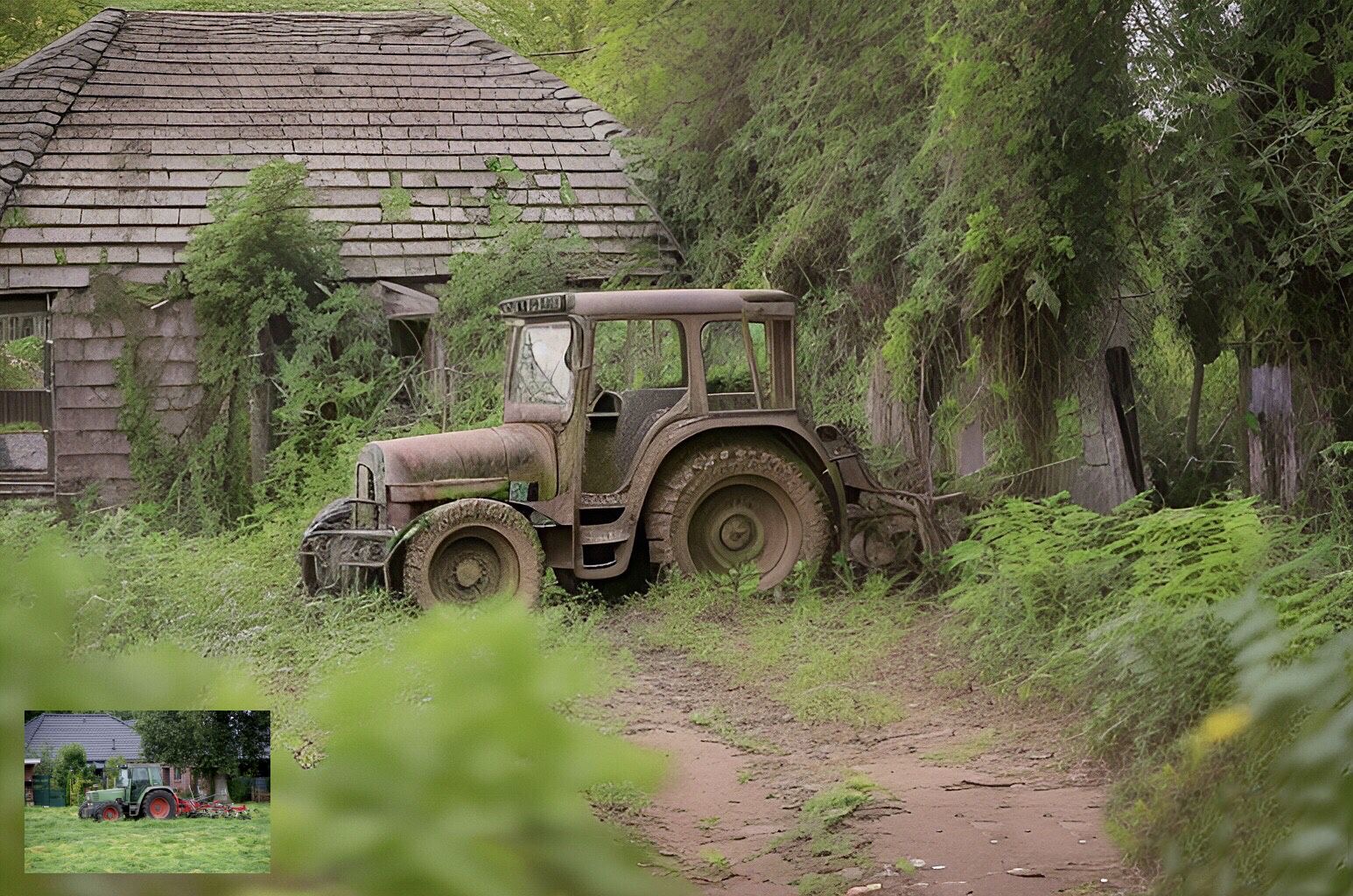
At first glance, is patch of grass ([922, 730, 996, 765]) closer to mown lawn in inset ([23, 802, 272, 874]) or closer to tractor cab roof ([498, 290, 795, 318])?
mown lawn in inset ([23, 802, 272, 874])

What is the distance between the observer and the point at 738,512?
12.1 ft

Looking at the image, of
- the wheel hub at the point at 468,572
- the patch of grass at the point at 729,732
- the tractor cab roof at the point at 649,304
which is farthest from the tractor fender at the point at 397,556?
the tractor cab roof at the point at 649,304

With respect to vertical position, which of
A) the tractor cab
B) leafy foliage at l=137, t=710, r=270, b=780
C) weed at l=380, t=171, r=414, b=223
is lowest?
the tractor cab

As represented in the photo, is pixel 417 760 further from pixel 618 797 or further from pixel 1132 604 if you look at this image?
pixel 1132 604

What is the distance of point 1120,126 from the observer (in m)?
2.82

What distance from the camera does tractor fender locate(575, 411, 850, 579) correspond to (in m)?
3.45

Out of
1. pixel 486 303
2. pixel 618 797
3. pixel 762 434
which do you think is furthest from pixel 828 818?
pixel 486 303

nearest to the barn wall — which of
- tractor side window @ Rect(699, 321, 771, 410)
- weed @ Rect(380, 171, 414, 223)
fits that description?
weed @ Rect(380, 171, 414, 223)

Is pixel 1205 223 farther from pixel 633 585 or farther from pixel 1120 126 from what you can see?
pixel 633 585

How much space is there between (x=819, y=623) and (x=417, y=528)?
0.86 metres

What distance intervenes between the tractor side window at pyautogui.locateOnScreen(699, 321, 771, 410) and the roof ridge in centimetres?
191

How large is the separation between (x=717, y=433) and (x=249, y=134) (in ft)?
5.53

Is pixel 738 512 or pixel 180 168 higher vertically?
pixel 180 168

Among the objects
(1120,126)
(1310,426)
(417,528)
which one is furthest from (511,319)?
(1310,426)
